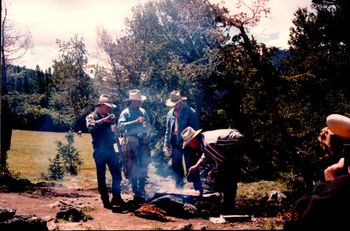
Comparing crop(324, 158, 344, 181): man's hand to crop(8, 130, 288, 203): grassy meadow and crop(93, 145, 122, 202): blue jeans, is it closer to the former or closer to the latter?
crop(93, 145, 122, 202): blue jeans

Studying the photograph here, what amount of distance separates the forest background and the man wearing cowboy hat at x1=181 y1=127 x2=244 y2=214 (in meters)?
1.28

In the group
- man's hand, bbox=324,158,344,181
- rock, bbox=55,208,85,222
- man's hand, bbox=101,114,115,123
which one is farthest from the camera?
man's hand, bbox=101,114,115,123

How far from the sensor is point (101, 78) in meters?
15.5

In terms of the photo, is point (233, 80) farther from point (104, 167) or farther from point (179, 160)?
point (104, 167)

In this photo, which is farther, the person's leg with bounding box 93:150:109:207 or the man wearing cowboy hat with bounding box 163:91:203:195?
the man wearing cowboy hat with bounding box 163:91:203:195

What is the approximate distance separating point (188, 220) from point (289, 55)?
6746mm

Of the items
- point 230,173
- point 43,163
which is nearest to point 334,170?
point 230,173

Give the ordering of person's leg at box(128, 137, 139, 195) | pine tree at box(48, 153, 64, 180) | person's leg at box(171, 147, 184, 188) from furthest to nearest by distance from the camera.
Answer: pine tree at box(48, 153, 64, 180)
person's leg at box(171, 147, 184, 188)
person's leg at box(128, 137, 139, 195)

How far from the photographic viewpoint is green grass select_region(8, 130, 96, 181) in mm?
16531

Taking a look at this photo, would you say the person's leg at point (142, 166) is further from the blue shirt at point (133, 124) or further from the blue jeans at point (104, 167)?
the blue jeans at point (104, 167)

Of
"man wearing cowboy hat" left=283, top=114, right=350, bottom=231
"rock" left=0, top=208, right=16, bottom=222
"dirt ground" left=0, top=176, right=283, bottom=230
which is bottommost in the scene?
"dirt ground" left=0, top=176, right=283, bottom=230

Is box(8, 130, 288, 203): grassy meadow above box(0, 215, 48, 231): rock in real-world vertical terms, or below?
above

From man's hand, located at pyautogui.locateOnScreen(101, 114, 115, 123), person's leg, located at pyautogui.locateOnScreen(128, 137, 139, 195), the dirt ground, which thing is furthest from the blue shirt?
the dirt ground

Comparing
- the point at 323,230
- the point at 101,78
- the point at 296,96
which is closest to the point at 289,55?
the point at 296,96
